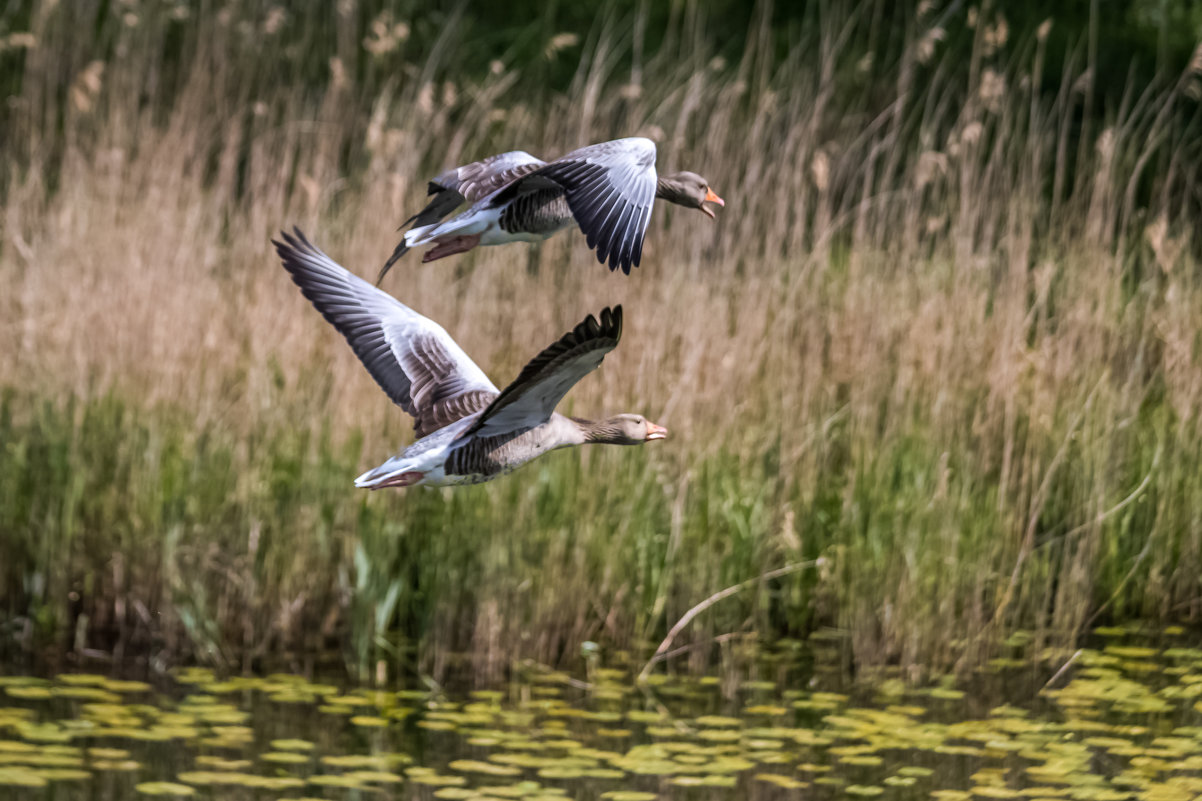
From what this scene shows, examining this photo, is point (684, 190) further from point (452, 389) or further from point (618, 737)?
point (618, 737)

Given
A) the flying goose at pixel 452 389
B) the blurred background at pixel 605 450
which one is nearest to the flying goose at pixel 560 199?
the flying goose at pixel 452 389

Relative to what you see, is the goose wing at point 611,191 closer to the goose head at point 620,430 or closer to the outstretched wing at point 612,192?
the outstretched wing at point 612,192

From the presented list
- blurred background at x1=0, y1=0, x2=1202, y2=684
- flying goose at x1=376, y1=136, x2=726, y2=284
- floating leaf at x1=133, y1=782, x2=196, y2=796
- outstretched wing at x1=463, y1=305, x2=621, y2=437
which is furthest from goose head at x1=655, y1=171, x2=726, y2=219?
floating leaf at x1=133, y1=782, x2=196, y2=796

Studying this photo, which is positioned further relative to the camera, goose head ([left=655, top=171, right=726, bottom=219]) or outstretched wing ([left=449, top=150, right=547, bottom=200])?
goose head ([left=655, top=171, right=726, bottom=219])

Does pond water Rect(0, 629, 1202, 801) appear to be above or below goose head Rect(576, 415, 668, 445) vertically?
below

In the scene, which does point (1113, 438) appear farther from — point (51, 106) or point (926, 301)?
point (51, 106)

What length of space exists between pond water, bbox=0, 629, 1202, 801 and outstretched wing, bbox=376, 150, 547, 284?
249 cm

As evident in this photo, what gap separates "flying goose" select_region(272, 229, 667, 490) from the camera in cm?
210

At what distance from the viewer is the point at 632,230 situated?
2102 mm

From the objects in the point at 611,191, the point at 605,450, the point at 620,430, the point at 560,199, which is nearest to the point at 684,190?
the point at 560,199

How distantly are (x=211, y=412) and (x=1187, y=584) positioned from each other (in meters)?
4.16

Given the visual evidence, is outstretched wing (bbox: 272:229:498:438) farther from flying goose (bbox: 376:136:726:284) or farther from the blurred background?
the blurred background

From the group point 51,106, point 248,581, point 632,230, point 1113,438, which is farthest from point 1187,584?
point 51,106

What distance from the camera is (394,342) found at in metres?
3.05
